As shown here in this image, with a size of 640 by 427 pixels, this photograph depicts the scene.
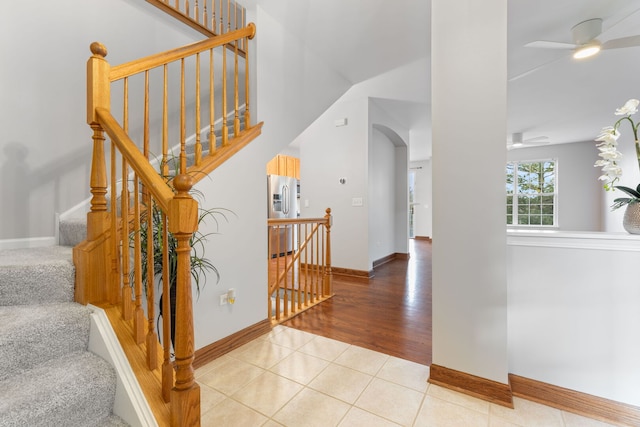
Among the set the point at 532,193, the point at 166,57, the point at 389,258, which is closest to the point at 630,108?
the point at 166,57

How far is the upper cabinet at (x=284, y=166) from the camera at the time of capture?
6.32 metres

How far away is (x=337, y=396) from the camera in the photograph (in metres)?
1.62

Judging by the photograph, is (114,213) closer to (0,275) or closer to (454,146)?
(0,275)

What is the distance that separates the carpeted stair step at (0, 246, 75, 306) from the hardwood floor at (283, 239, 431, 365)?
1.74 m

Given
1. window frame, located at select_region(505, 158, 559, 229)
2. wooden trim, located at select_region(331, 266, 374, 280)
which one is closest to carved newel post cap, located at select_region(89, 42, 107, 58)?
wooden trim, located at select_region(331, 266, 374, 280)

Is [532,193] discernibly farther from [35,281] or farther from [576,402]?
[35,281]

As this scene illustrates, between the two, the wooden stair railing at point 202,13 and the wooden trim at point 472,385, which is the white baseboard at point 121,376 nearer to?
the wooden trim at point 472,385

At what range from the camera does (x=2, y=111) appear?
1820mm


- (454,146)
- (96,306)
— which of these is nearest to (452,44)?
(454,146)

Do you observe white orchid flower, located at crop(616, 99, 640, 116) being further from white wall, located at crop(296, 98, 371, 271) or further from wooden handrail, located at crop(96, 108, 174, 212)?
white wall, located at crop(296, 98, 371, 271)

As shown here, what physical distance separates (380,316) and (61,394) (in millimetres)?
2466

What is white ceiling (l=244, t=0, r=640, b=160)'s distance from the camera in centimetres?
237

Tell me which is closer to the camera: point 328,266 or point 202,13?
point 202,13

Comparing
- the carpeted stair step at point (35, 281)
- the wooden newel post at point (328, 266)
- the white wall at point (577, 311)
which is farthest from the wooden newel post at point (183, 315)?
the wooden newel post at point (328, 266)
